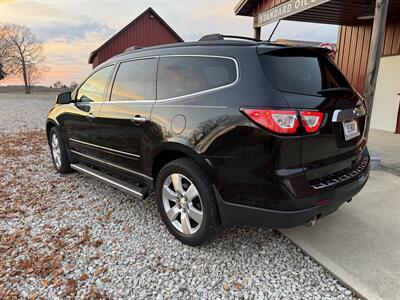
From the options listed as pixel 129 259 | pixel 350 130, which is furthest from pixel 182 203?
pixel 350 130

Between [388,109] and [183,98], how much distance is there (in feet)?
24.0

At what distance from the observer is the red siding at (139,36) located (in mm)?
22312

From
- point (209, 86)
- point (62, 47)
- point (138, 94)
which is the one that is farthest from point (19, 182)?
point (62, 47)

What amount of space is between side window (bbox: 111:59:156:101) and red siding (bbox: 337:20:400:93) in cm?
700

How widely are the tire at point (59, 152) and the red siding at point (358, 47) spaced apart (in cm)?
766

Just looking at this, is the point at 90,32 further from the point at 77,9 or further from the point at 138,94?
the point at 138,94

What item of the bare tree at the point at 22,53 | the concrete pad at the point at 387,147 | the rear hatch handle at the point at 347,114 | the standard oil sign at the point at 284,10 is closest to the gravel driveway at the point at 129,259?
the rear hatch handle at the point at 347,114

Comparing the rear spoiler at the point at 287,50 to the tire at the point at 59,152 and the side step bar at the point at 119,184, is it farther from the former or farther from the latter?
the tire at the point at 59,152

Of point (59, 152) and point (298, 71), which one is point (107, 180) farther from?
point (298, 71)

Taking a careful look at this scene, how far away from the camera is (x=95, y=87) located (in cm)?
396

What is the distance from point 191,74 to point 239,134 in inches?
33.7

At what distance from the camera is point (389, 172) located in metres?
4.68

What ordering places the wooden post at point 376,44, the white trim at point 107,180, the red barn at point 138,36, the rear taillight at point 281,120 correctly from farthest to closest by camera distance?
the red barn at point 138,36
the wooden post at point 376,44
the white trim at point 107,180
the rear taillight at point 281,120

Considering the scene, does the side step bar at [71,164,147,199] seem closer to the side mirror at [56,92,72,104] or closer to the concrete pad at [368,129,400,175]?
the side mirror at [56,92,72,104]
